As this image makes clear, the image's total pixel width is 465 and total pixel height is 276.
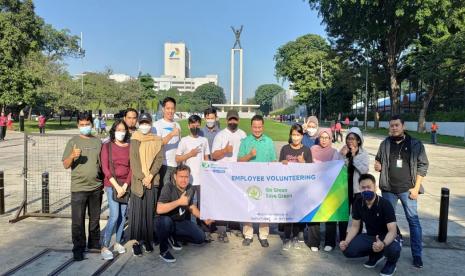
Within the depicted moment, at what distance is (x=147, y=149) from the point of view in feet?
18.3

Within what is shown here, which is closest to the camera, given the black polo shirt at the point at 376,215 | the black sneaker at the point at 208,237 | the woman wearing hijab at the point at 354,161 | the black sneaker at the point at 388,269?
the black sneaker at the point at 388,269

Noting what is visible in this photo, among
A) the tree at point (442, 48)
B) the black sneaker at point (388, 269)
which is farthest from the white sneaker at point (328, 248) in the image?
the tree at point (442, 48)

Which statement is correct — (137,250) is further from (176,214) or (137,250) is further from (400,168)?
(400,168)

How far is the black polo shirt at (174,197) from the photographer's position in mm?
5777

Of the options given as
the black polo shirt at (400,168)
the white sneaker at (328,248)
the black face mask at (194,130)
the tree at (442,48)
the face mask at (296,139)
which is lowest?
the white sneaker at (328,248)

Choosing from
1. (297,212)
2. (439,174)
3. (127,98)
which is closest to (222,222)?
(297,212)

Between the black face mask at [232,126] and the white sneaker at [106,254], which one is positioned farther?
the black face mask at [232,126]

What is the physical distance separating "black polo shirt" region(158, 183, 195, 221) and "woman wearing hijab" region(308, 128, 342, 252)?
190cm

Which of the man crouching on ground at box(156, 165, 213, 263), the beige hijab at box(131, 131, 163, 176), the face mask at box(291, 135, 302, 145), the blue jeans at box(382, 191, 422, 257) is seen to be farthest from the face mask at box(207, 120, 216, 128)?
the blue jeans at box(382, 191, 422, 257)

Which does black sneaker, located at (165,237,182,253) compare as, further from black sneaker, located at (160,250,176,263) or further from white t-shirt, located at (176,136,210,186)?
white t-shirt, located at (176,136,210,186)

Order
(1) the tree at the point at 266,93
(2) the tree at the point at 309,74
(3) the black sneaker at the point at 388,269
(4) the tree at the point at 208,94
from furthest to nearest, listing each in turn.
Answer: (1) the tree at the point at 266,93 < (4) the tree at the point at 208,94 < (2) the tree at the point at 309,74 < (3) the black sneaker at the point at 388,269

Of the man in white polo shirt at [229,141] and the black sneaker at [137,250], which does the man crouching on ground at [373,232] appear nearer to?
the man in white polo shirt at [229,141]

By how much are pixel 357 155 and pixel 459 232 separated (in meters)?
2.84

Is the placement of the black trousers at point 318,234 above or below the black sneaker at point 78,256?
above
